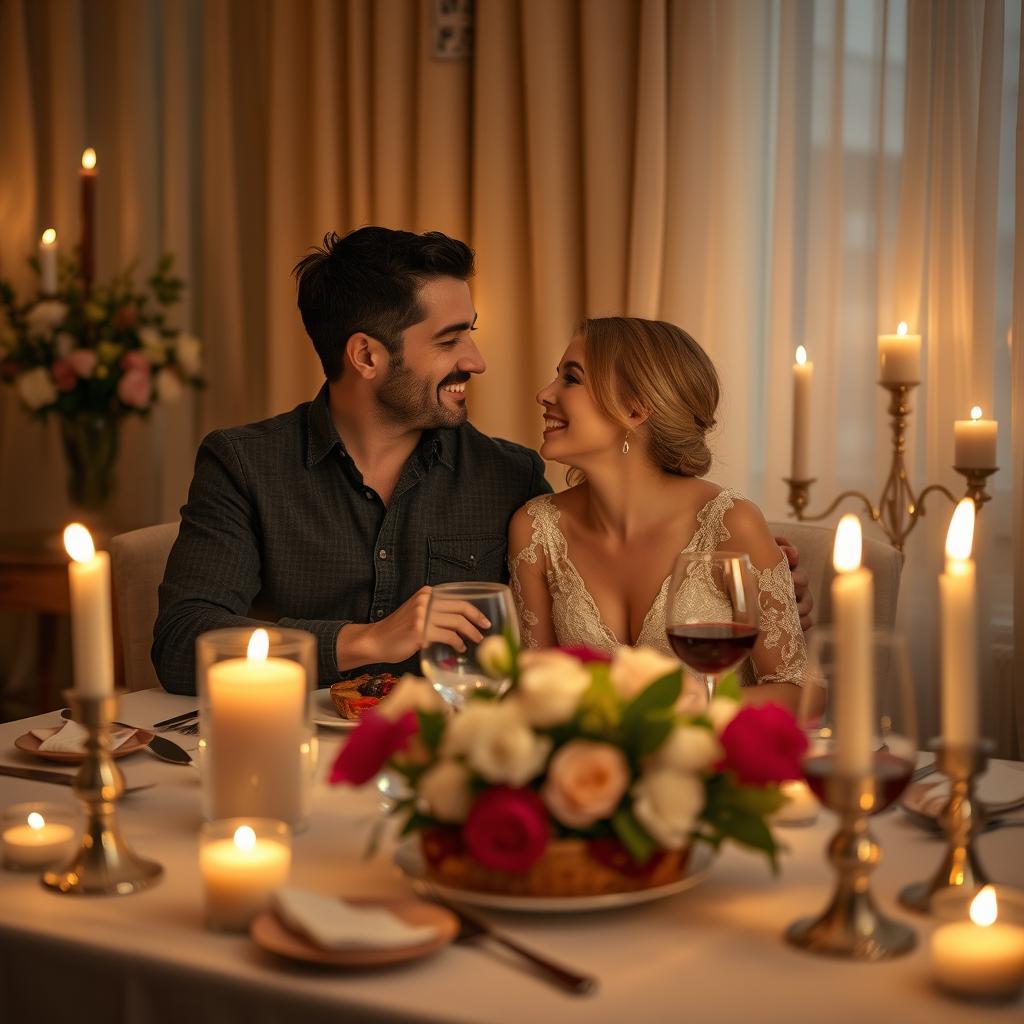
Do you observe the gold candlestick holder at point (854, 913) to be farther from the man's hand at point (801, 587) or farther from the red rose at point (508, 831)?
the man's hand at point (801, 587)

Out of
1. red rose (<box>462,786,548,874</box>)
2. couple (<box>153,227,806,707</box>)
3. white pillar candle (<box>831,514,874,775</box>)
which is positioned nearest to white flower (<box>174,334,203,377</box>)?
couple (<box>153,227,806,707</box>)

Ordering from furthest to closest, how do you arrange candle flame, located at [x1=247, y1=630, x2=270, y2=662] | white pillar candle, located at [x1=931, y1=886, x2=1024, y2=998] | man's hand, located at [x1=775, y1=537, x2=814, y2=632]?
1. man's hand, located at [x1=775, y1=537, x2=814, y2=632]
2. candle flame, located at [x1=247, y1=630, x2=270, y2=662]
3. white pillar candle, located at [x1=931, y1=886, x2=1024, y2=998]

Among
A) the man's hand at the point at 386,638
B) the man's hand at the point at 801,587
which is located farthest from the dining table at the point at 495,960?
the man's hand at the point at 801,587

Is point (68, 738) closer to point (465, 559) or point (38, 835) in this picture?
point (38, 835)

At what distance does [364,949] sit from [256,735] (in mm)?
351

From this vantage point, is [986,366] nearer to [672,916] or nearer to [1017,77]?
[1017,77]

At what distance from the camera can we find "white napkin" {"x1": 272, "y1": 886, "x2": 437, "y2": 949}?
95cm

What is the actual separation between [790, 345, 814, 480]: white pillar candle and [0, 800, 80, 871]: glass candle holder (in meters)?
1.74

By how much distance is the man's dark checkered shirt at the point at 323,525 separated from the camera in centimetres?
239

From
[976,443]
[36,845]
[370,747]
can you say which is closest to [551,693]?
[370,747]

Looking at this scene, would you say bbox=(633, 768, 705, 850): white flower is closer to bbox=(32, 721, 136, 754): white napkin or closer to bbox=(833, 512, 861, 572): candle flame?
bbox=(833, 512, 861, 572): candle flame

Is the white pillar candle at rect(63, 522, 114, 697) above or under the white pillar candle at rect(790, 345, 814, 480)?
under

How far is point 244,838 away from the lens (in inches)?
42.5

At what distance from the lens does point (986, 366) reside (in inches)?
114
